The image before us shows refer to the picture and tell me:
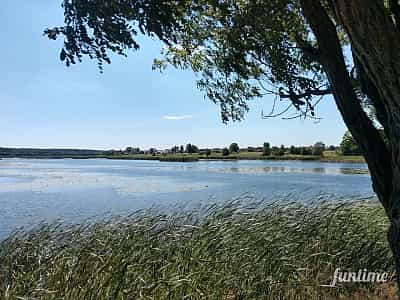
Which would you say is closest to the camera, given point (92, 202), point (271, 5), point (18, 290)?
point (271, 5)

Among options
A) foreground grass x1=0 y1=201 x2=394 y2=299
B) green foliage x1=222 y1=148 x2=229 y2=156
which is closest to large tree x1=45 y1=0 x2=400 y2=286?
foreground grass x1=0 y1=201 x2=394 y2=299

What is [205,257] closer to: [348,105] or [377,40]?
[348,105]

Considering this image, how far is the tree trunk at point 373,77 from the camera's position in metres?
2.19

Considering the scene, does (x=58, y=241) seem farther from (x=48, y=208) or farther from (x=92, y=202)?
(x=92, y=202)

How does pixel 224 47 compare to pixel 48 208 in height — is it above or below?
above

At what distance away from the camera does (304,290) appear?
184 inches

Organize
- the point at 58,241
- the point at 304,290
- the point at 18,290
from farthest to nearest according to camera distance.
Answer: the point at 58,241 < the point at 304,290 < the point at 18,290

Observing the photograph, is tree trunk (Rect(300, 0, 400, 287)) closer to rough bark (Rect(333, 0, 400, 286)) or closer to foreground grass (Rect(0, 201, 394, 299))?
rough bark (Rect(333, 0, 400, 286))

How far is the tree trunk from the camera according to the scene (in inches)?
86.3

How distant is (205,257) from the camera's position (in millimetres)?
5004

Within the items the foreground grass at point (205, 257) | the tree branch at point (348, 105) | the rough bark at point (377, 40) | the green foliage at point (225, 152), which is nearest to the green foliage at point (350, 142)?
the tree branch at point (348, 105)

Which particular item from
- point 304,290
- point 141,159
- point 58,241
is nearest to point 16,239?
point 58,241

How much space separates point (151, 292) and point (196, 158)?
65705 millimetres

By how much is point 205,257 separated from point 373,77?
3.18m
